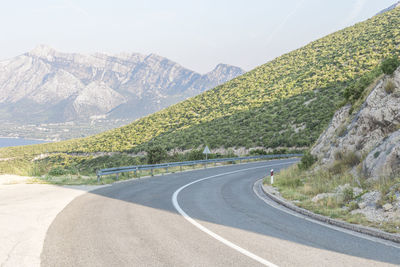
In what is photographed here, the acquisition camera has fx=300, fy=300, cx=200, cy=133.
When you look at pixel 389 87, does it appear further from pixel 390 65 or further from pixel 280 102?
pixel 280 102

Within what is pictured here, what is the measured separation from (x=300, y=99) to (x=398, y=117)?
39.5 metres

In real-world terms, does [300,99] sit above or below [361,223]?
above

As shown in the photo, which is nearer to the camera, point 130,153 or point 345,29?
point 130,153

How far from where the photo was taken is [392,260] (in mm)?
4789

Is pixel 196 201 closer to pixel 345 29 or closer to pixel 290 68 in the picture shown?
pixel 290 68

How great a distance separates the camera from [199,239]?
19.5 ft

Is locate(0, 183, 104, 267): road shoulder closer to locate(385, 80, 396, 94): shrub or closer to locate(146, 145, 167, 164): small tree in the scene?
locate(385, 80, 396, 94): shrub

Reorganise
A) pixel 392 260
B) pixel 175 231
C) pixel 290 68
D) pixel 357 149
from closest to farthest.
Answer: pixel 392 260 → pixel 175 231 → pixel 357 149 → pixel 290 68

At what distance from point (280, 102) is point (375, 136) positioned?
41022 mm

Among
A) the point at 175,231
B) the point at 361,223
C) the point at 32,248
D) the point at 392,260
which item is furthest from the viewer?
the point at 361,223

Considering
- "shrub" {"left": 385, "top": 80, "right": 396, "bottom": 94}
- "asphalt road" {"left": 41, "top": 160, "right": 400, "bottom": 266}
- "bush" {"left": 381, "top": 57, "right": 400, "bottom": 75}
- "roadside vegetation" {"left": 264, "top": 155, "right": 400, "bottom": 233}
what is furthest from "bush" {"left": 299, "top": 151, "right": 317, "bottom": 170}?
"asphalt road" {"left": 41, "top": 160, "right": 400, "bottom": 266}

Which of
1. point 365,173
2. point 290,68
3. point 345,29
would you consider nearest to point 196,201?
point 365,173

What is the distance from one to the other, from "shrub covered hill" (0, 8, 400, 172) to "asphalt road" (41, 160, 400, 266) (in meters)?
27.9

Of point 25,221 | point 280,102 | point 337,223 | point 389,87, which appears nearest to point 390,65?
point 389,87
